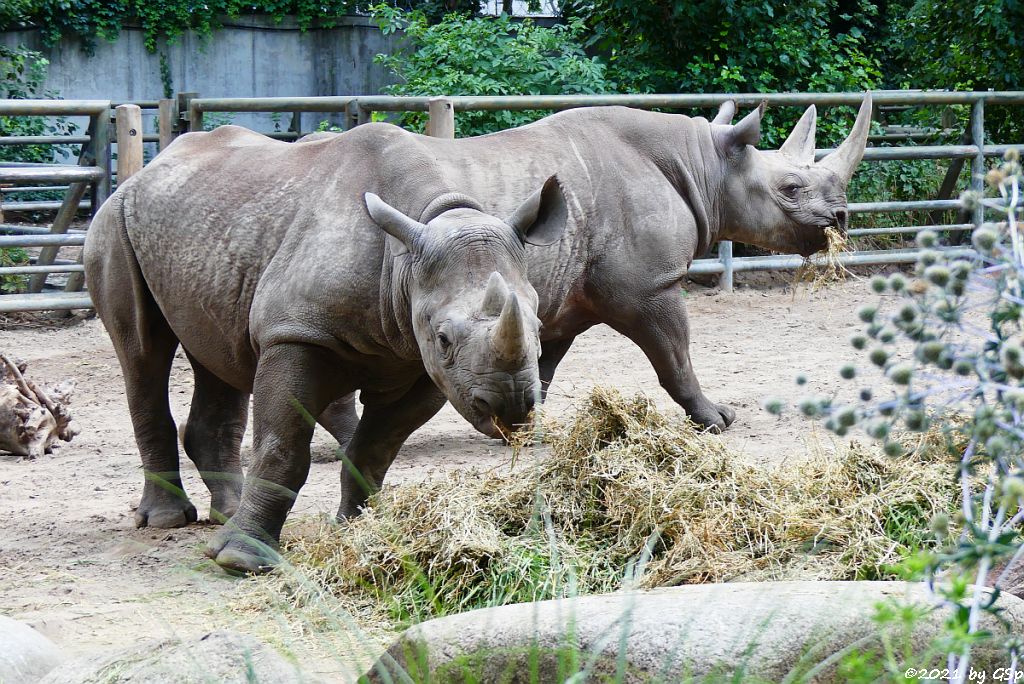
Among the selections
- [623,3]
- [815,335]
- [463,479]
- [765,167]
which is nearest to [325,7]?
[623,3]

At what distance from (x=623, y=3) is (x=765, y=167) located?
219 inches

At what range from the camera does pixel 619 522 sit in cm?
404

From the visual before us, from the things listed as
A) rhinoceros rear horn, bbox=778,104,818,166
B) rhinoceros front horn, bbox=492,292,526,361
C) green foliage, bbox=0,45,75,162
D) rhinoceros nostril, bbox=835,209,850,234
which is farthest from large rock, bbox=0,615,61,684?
green foliage, bbox=0,45,75,162

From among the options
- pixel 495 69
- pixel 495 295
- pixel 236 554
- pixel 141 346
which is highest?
pixel 495 69

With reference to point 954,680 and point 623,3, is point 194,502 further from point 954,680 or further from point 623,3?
point 623,3

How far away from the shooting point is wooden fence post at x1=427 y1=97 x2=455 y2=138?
29.3ft

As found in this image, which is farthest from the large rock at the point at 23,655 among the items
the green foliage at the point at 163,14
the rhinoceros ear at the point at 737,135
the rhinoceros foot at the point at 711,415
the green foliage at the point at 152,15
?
the green foliage at the point at 152,15

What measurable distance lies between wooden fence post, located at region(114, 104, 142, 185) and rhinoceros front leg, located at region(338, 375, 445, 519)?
4.32 m

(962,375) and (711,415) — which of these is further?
(711,415)

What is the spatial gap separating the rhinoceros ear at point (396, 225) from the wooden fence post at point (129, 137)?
4.73 metres

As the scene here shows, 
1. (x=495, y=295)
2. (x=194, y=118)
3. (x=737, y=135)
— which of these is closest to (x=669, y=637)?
(x=495, y=295)

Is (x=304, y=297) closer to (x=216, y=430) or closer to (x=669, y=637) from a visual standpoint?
(x=216, y=430)

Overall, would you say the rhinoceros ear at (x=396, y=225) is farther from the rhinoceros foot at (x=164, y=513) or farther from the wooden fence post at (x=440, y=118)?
the wooden fence post at (x=440, y=118)

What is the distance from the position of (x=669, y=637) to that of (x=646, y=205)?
370cm
